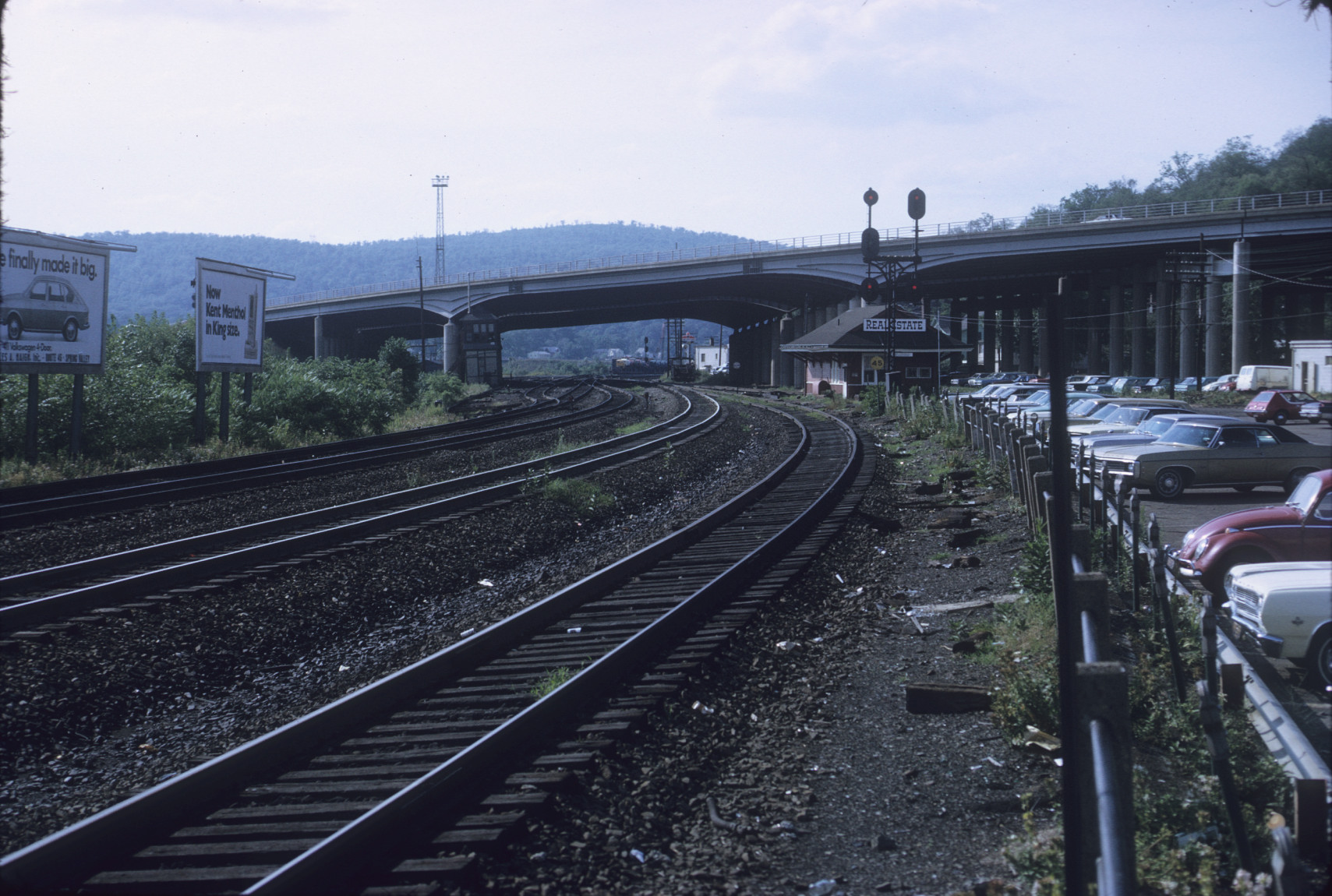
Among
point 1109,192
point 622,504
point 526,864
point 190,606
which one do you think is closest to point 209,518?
point 190,606

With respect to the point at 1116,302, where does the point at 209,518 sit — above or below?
below

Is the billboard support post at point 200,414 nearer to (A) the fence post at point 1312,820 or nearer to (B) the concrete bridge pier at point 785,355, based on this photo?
(A) the fence post at point 1312,820

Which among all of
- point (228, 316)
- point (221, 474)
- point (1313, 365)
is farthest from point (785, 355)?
point (221, 474)

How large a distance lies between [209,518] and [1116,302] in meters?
75.3

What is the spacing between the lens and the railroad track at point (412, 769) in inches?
192

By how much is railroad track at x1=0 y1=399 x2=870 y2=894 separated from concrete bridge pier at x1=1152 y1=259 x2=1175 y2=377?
6022cm

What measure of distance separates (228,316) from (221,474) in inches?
325

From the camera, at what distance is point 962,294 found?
87125 mm

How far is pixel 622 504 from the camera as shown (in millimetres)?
17125

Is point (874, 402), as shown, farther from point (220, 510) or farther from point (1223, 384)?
point (220, 510)

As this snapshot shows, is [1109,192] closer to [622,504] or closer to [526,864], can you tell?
[622,504]

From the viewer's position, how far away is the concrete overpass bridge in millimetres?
53188

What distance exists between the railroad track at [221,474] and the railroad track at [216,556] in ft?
10.3

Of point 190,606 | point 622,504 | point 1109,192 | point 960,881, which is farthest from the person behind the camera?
point 1109,192
